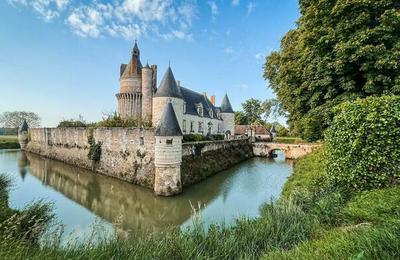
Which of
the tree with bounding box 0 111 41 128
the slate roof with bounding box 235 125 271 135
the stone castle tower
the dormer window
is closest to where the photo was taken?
the stone castle tower

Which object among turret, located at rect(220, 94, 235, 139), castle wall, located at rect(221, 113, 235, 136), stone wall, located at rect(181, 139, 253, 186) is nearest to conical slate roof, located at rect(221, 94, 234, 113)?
turret, located at rect(220, 94, 235, 139)

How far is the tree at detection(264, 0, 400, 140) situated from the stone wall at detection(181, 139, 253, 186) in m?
6.73

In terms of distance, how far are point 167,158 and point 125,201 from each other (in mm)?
2824

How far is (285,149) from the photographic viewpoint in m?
29.7

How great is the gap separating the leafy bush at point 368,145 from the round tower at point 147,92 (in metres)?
18.2

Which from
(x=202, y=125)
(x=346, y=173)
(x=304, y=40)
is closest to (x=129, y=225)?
(x=346, y=173)

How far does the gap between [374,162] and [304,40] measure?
5.98 metres

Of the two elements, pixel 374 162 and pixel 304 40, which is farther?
pixel 304 40

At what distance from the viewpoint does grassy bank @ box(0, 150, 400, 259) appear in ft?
9.34

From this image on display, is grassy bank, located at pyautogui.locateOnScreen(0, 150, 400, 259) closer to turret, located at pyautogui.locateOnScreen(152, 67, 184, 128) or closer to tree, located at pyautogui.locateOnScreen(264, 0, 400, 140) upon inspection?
tree, located at pyautogui.locateOnScreen(264, 0, 400, 140)

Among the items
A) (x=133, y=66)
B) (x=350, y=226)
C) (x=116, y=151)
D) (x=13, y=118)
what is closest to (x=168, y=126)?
(x=116, y=151)

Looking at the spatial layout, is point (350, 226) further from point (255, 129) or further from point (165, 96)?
point (255, 129)

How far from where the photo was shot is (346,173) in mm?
5594

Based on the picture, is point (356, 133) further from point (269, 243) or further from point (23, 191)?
point (23, 191)
